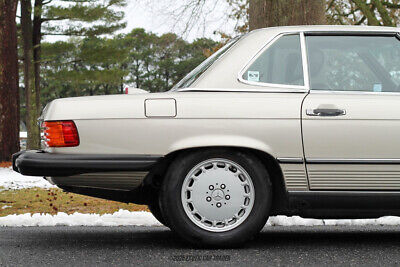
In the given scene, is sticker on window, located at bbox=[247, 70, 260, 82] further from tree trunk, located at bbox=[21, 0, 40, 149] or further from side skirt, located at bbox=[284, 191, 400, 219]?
tree trunk, located at bbox=[21, 0, 40, 149]

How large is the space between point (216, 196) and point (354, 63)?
1.54 meters

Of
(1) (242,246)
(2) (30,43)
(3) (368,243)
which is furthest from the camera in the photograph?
(2) (30,43)

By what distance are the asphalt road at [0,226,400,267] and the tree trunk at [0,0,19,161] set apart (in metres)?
12.7

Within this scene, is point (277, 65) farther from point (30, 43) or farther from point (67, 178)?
point (30, 43)

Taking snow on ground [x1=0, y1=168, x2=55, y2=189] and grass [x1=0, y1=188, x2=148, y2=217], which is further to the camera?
snow on ground [x1=0, y1=168, x2=55, y2=189]

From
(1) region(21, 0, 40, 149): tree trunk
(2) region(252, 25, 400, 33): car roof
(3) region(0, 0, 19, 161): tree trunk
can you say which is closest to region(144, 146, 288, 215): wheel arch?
(2) region(252, 25, 400, 33): car roof

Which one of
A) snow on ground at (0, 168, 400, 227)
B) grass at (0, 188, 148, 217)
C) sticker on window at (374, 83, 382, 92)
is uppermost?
sticker on window at (374, 83, 382, 92)

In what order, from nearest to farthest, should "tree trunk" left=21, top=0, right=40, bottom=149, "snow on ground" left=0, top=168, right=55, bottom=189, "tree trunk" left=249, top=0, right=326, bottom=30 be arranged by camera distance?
"tree trunk" left=249, top=0, right=326, bottom=30 < "snow on ground" left=0, top=168, right=55, bottom=189 < "tree trunk" left=21, top=0, right=40, bottom=149

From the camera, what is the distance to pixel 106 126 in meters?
4.95

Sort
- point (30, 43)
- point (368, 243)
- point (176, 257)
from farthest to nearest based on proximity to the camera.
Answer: point (30, 43) < point (368, 243) < point (176, 257)

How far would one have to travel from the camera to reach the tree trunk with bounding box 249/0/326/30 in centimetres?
1074

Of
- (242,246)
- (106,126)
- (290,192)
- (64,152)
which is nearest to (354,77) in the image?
(290,192)

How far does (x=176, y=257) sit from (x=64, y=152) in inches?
43.9

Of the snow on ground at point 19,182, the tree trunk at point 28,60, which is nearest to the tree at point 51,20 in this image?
the tree trunk at point 28,60
